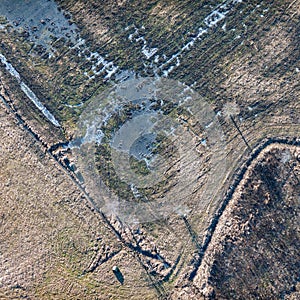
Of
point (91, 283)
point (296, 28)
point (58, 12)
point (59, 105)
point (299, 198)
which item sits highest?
point (58, 12)

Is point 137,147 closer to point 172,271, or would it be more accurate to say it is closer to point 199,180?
point 199,180

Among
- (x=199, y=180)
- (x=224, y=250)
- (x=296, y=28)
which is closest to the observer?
(x=224, y=250)

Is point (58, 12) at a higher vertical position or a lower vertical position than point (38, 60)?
higher

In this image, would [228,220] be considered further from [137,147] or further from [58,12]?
[58,12]

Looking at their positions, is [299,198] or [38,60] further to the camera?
[38,60]

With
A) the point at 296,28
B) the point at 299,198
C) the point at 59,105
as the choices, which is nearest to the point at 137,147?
the point at 59,105

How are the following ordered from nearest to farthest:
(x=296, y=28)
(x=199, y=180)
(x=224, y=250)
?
(x=224, y=250)
(x=199, y=180)
(x=296, y=28)
